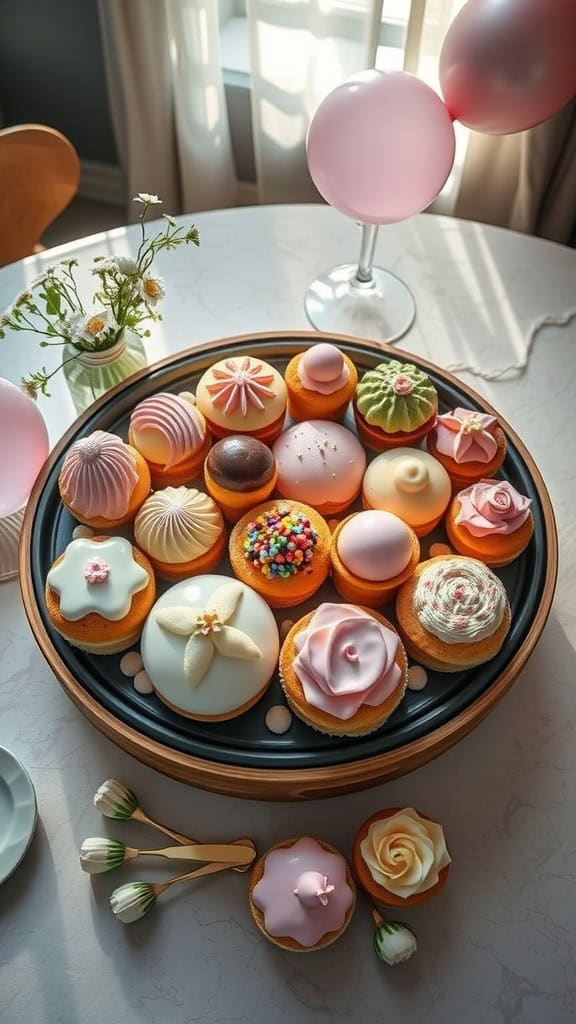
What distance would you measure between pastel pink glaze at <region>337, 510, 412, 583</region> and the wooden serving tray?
0.09 meters

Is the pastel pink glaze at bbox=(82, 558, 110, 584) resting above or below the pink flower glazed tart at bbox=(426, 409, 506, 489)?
below

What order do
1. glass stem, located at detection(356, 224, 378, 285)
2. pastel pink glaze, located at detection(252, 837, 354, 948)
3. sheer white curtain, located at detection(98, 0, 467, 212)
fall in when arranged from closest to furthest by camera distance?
pastel pink glaze, located at detection(252, 837, 354, 948), glass stem, located at detection(356, 224, 378, 285), sheer white curtain, located at detection(98, 0, 467, 212)

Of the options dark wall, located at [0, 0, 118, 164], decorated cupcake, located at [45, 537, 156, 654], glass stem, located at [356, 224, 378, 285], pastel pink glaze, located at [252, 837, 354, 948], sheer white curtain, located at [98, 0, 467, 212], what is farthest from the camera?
dark wall, located at [0, 0, 118, 164]

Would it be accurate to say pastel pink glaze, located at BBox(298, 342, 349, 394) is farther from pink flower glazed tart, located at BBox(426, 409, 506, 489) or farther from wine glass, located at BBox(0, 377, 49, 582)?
wine glass, located at BBox(0, 377, 49, 582)

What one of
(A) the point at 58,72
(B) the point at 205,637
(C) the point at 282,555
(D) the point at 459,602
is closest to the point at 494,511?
(D) the point at 459,602

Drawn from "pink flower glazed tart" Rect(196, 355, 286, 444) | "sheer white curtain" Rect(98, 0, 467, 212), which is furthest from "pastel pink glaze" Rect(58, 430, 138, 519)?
"sheer white curtain" Rect(98, 0, 467, 212)

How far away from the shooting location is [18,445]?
1009mm

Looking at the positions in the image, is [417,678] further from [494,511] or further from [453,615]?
[494,511]

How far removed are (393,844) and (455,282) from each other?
0.84 m

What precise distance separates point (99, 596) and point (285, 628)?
21 cm

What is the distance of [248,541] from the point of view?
3.13 ft

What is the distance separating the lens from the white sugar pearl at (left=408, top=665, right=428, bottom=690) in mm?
924

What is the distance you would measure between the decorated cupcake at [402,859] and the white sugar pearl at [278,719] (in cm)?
13

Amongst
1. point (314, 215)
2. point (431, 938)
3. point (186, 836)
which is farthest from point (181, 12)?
point (431, 938)
